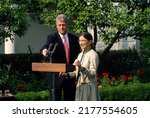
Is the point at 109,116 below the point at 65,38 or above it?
below

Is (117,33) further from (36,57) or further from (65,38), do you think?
(65,38)

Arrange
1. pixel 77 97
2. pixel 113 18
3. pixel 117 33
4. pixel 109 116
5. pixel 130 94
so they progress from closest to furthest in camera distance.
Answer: pixel 109 116
pixel 77 97
pixel 130 94
pixel 113 18
pixel 117 33

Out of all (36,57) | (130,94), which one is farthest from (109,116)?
(36,57)

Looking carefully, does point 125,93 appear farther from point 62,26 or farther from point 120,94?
point 62,26

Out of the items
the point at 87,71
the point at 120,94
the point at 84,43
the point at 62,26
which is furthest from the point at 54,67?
the point at 120,94

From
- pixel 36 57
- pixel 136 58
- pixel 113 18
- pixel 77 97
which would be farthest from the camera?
pixel 136 58

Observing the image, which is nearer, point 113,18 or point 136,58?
point 113,18

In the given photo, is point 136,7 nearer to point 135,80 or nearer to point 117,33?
point 117,33

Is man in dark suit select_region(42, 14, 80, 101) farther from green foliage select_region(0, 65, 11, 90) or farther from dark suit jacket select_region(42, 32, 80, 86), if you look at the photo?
green foliage select_region(0, 65, 11, 90)

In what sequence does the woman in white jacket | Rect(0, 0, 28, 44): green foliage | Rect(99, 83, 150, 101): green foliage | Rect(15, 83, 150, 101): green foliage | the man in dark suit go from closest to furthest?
the woman in white jacket, the man in dark suit, Rect(15, 83, 150, 101): green foliage, Rect(99, 83, 150, 101): green foliage, Rect(0, 0, 28, 44): green foliage

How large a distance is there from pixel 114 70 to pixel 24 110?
9396 mm

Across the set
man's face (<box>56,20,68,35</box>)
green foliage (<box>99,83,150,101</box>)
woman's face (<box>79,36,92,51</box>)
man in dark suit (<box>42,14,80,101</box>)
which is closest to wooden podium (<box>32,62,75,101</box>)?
woman's face (<box>79,36,92,51</box>)

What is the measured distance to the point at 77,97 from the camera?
20.7 ft

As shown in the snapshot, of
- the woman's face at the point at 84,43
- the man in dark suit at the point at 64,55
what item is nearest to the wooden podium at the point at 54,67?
the woman's face at the point at 84,43
